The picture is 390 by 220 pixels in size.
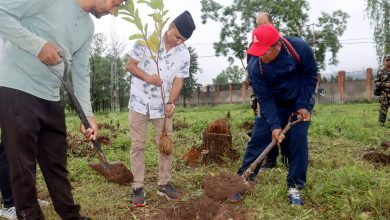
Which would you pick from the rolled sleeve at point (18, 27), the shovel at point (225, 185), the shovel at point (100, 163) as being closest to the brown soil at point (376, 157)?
the shovel at point (225, 185)

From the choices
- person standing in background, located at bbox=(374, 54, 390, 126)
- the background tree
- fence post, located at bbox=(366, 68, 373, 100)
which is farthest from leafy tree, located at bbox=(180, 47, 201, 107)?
person standing in background, located at bbox=(374, 54, 390, 126)

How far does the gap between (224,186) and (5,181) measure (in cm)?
173

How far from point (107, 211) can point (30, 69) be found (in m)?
1.61

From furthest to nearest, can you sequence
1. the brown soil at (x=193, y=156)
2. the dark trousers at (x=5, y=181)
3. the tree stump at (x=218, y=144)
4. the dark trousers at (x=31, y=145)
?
the brown soil at (x=193, y=156), the tree stump at (x=218, y=144), the dark trousers at (x=5, y=181), the dark trousers at (x=31, y=145)

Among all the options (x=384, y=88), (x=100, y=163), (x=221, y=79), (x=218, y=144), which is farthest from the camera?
(x=221, y=79)

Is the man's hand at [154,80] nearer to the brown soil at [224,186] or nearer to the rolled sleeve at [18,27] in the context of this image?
the brown soil at [224,186]

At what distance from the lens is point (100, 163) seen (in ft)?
10.1

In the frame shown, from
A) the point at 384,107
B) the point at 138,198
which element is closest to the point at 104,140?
the point at 138,198

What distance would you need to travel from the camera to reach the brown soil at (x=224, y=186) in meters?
3.22

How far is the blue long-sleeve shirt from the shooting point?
3.49 metres

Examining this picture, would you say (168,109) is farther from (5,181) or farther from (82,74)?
(5,181)

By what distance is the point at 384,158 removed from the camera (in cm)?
491

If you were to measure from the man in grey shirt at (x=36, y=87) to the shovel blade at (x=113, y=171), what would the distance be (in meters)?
0.41

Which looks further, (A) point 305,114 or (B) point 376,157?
(B) point 376,157
